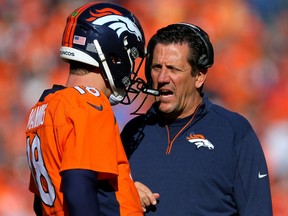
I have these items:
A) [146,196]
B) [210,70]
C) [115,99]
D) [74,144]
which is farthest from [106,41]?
[210,70]

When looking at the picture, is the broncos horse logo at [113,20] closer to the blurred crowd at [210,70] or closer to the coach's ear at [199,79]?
the coach's ear at [199,79]

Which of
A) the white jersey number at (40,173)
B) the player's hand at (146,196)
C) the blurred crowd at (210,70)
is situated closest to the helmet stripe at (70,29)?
the white jersey number at (40,173)

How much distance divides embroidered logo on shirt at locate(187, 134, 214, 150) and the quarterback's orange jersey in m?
0.71

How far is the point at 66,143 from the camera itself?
219 cm

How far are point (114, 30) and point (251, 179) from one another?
0.98m

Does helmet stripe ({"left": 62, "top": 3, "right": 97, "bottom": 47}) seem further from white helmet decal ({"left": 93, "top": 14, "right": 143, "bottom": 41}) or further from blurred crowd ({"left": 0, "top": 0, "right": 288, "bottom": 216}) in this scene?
blurred crowd ({"left": 0, "top": 0, "right": 288, "bottom": 216})

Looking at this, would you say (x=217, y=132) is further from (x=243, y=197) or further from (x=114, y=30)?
(x=114, y=30)

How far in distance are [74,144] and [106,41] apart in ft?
1.67

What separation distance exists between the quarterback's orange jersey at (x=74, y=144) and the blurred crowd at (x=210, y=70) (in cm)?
378

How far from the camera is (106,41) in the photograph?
2.47 m

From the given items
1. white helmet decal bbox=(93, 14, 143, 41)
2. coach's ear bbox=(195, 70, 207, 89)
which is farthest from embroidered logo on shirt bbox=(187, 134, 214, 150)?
white helmet decal bbox=(93, 14, 143, 41)

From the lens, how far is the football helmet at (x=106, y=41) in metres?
2.46

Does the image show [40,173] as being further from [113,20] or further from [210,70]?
[210,70]

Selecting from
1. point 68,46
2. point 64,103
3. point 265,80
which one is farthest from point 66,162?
point 265,80
